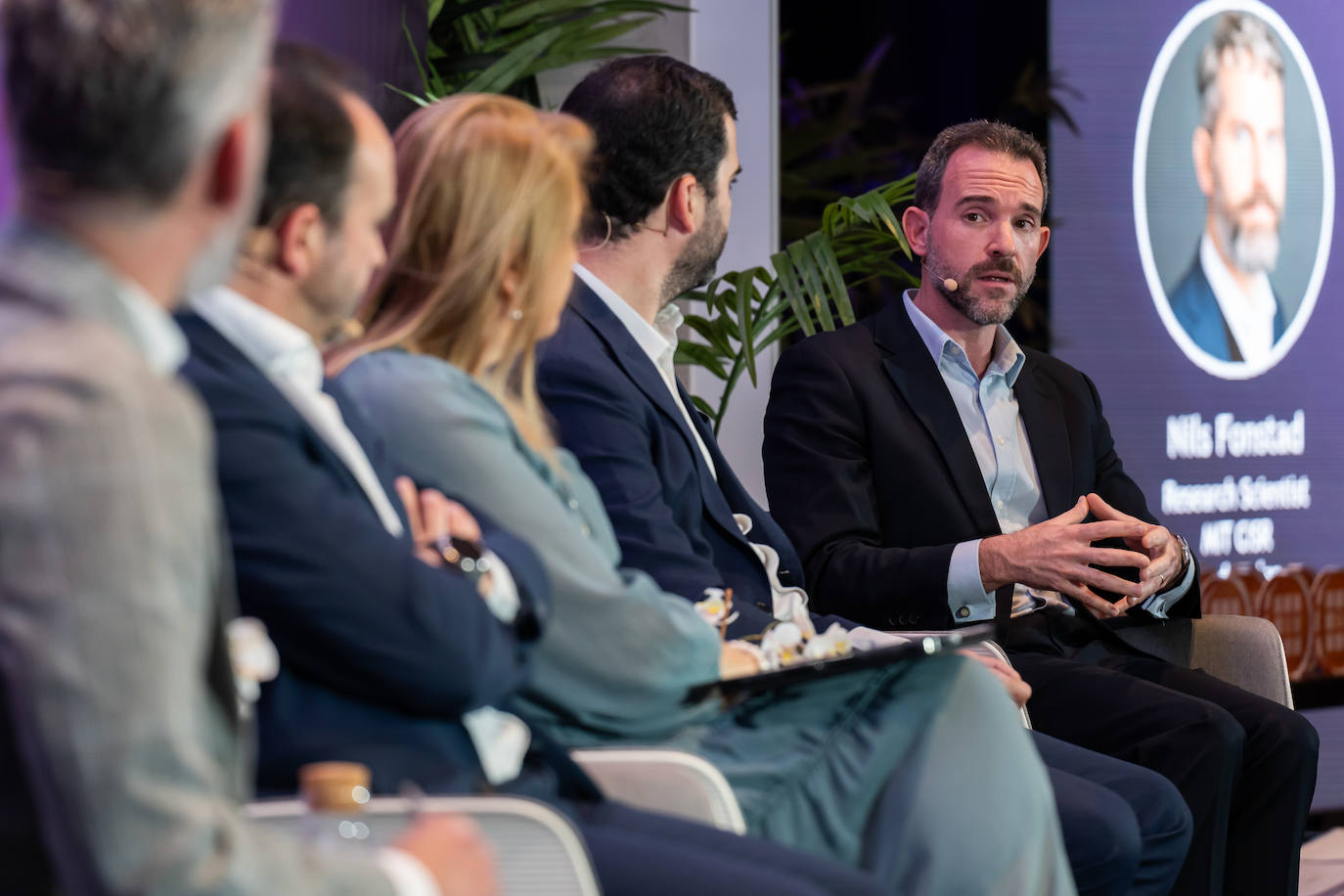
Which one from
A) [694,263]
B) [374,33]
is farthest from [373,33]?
[694,263]

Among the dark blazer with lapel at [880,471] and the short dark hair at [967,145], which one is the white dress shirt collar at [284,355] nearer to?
the dark blazer with lapel at [880,471]

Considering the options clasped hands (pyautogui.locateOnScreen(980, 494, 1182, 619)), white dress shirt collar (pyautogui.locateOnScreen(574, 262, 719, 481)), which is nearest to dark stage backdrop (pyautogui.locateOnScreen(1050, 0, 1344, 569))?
clasped hands (pyautogui.locateOnScreen(980, 494, 1182, 619))

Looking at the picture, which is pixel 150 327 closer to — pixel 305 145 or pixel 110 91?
pixel 110 91

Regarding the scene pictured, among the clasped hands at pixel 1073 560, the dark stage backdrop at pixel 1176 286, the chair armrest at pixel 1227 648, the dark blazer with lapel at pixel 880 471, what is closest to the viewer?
the clasped hands at pixel 1073 560

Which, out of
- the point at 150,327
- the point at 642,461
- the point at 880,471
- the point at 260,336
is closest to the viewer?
the point at 150,327

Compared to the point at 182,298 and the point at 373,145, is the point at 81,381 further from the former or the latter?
the point at 373,145

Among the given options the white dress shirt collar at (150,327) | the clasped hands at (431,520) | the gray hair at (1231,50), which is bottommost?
the clasped hands at (431,520)

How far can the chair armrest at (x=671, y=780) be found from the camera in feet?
5.32

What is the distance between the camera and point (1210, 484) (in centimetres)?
447

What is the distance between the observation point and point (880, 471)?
2922 millimetres

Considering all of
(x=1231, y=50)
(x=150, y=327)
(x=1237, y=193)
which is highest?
(x=1231, y=50)

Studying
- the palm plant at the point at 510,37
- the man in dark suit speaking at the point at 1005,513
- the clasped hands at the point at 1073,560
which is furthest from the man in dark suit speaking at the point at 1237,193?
the palm plant at the point at 510,37

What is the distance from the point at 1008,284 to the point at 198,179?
2.37m

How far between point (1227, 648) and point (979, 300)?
840 mm
